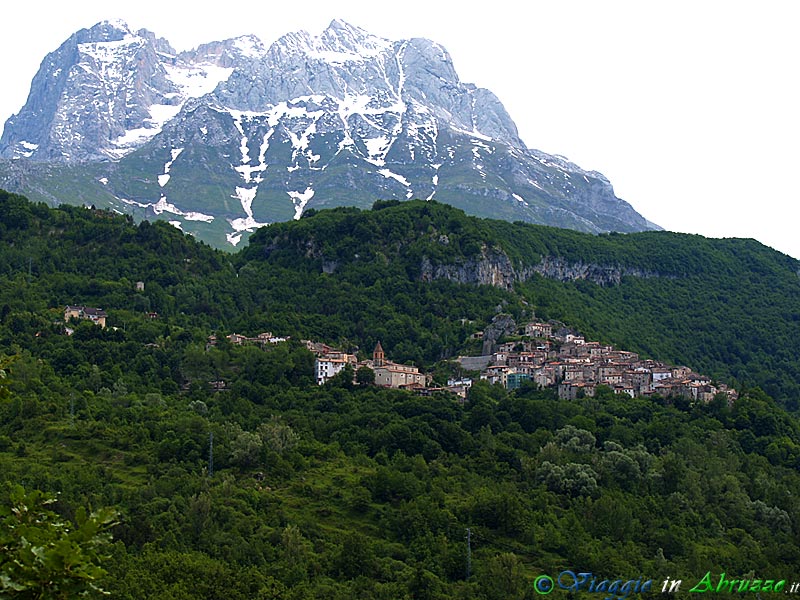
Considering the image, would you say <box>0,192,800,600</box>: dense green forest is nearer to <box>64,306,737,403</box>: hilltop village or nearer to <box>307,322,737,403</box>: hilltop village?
<box>64,306,737,403</box>: hilltop village

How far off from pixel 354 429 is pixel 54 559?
204ft

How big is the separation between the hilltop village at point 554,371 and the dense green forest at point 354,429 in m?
2.19

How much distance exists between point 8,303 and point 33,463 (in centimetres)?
3331

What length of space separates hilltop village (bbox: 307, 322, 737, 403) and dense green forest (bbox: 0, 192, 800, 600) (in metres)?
2.19

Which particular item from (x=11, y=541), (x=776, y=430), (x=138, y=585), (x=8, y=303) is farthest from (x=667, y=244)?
(x=11, y=541)

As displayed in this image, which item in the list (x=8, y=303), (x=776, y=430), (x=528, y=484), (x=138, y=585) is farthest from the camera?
(x=8, y=303)

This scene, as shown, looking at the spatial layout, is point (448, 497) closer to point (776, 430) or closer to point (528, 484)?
point (528, 484)

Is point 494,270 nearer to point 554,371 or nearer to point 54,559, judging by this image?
point 554,371

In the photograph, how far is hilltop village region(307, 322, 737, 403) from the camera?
286ft

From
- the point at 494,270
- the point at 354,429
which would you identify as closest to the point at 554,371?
the point at 354,429

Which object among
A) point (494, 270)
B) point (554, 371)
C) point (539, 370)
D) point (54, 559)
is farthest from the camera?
point (494, 270)

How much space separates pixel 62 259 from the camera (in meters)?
105

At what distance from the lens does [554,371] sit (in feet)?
296

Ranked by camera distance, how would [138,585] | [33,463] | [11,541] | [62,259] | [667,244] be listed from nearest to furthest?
[11,541] < [138,585] < [33,463] < [62,259] < [667,244]
